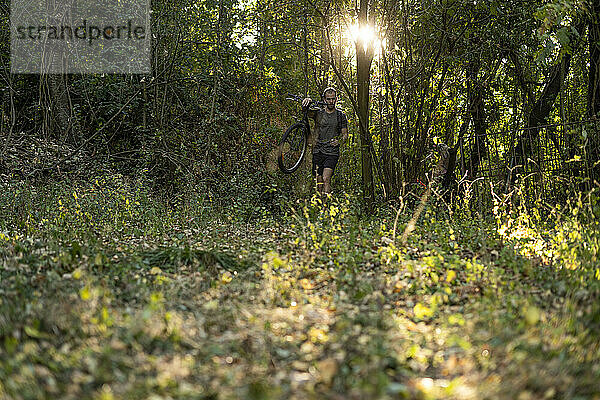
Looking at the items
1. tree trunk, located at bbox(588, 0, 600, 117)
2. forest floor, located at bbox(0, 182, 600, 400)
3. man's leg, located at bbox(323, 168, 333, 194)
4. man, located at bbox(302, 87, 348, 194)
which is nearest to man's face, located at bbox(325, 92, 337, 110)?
man, located at bbox(302, 87, 348, 194)

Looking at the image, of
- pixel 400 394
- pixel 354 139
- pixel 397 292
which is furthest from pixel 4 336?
pixel 354 139

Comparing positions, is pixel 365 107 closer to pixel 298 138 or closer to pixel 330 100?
pixel 330 100

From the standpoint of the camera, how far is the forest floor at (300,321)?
2.52 metres

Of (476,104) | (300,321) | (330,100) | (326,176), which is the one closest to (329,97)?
(330,100)

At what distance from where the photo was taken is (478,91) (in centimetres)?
897

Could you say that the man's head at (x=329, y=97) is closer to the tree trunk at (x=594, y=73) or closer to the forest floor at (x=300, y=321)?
the forest floor at (x=300, y=321)

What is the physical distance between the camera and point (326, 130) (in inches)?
338

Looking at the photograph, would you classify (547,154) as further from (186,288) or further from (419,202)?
(186,288)

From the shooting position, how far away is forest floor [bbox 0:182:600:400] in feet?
8.25

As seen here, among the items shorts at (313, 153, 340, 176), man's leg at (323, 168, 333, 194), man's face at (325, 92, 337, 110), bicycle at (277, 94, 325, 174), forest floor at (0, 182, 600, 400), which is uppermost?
man's face at (325, 92, 337, 110)

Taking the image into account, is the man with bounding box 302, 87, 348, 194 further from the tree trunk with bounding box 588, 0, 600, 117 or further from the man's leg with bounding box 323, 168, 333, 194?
the tree trunk with bounding box 588, 0, 600, 117

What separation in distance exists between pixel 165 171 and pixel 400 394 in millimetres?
9766

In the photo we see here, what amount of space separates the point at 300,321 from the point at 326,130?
5.65 metres

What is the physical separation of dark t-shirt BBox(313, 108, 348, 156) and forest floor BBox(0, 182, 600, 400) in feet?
9.71
